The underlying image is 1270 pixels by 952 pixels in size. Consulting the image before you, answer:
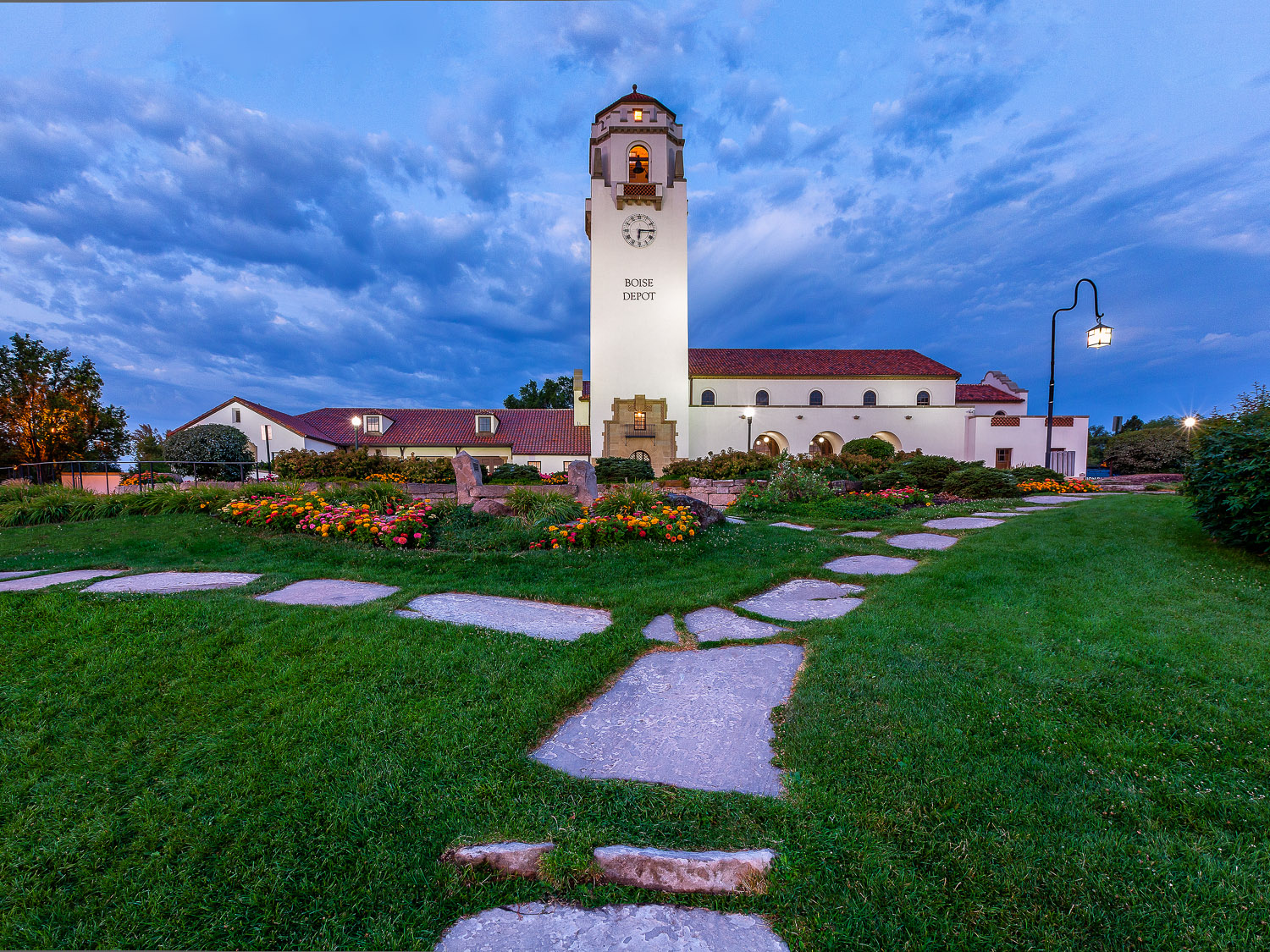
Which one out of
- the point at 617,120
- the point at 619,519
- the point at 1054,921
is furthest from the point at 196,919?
the point at 617,120

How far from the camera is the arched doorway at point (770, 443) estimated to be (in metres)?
25.4

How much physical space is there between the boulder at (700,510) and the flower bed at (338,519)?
144 inches

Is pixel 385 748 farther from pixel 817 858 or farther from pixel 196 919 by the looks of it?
pixel 817 858

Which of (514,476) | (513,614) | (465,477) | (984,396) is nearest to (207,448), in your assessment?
(514,476)

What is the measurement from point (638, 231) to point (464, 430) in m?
14.3

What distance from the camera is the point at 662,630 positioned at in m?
3.68

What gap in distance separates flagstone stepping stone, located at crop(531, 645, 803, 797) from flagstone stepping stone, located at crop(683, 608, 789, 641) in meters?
0.31

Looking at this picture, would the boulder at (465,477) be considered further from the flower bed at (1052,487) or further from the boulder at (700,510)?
the flower bed at (1052,487)

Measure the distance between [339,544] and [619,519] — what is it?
3596mm

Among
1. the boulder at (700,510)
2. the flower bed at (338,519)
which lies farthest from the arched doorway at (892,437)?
the flower bed at (338,519)

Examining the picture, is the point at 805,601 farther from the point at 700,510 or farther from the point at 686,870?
the point at 700,510

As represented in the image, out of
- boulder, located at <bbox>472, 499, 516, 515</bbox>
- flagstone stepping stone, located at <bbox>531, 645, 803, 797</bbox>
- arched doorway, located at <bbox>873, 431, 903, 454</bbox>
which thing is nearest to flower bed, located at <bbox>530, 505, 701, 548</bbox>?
boulder, located at <bbox>472, 499, 516, 515</bbox>

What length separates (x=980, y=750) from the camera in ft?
6.85

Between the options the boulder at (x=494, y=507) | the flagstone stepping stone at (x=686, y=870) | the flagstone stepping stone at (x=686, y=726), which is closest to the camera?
the flagstone stepping stone at (x=686, y=870)
